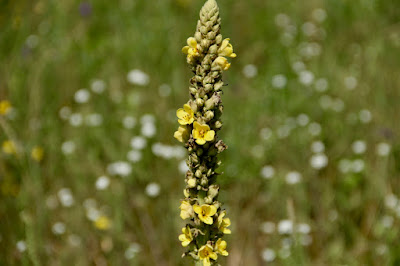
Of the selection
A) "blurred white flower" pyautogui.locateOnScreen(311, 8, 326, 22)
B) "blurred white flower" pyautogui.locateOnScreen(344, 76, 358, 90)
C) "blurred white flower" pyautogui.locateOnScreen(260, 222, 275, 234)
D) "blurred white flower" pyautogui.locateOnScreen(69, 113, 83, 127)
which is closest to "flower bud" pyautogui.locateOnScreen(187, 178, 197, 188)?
"blurred white flower" pyautogui.locateOnScreen(260, 222, 275, 234)

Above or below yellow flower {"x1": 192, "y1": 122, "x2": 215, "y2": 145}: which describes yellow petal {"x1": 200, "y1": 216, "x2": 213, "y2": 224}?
below

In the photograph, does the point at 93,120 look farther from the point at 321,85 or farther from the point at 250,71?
the point at 321,85

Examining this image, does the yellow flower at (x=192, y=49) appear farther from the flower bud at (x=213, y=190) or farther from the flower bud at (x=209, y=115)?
the flower bud at (x=213, y=190)

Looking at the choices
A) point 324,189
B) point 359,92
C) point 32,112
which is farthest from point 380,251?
point 32,112

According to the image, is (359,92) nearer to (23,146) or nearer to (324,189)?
(324,189)

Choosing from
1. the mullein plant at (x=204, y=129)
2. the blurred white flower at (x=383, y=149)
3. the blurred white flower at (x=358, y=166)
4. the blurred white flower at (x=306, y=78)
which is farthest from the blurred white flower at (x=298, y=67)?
the mullein plant at (x=204, y=129)

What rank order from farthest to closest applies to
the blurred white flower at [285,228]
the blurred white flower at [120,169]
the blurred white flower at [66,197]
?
the blurred white flower at [120,169], the blurred white flower at [66,197], the blurred white flower at [285,228]

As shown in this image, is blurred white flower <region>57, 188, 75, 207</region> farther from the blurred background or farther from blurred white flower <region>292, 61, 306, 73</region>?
blurred white flower <region>292, 61, 306, 73</region>
